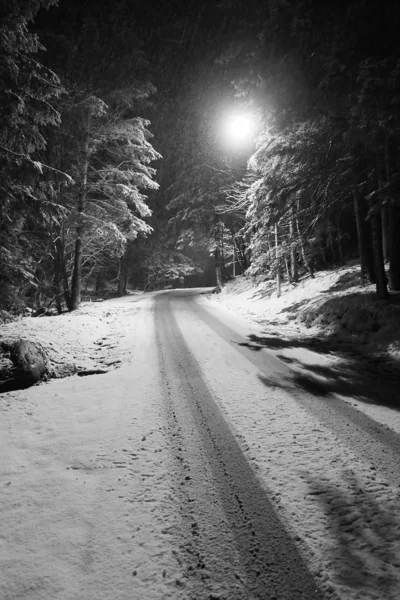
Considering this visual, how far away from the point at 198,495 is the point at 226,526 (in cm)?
41

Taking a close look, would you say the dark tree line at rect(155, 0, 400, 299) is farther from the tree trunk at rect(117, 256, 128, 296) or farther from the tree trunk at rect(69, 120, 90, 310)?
the tree trunk at rect(117, 256, 128, 296)

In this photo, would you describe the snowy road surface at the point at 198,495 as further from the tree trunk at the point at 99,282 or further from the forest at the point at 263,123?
the tree trunk at the point at 99,282

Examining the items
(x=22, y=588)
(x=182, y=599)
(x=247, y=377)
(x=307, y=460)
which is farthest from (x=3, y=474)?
(x=247, y=377)

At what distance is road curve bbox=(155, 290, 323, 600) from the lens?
1.80m

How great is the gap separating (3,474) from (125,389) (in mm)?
2289

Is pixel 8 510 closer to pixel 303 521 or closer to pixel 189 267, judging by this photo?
pixel 303 521

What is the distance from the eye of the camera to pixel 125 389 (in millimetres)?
5133

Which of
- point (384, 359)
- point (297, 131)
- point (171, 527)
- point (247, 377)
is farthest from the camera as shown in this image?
point (297, 131)

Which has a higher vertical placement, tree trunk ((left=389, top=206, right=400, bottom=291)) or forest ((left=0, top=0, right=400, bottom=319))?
forest ((left=0, top=0, right=400, bottom=319))

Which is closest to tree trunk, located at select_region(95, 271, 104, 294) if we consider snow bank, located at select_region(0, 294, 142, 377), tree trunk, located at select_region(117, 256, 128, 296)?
tree trunk, located at select_region(117, 256, 128, 296)

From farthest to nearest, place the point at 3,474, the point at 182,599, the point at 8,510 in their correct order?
the point at 3,474, the point at 8,510, the point at 182,599

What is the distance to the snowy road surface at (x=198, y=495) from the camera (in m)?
1.86

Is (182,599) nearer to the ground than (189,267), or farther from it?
nearer to the ground

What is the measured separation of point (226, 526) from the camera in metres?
2.25
